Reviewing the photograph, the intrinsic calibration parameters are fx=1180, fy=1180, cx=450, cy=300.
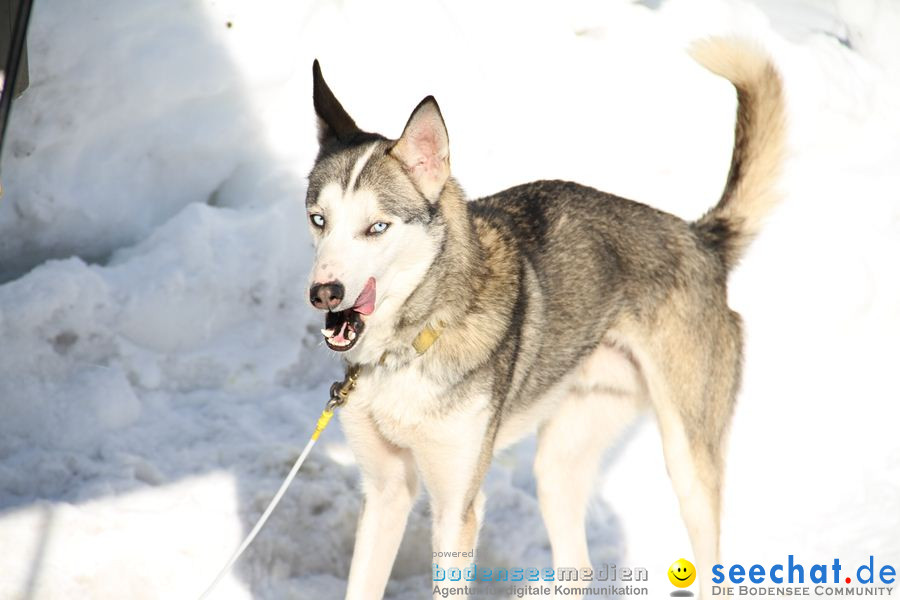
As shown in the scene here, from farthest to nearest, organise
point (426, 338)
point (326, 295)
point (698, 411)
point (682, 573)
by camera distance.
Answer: point (682, 573)
point (698, 411)
point (426, 338)
point (326, 295)

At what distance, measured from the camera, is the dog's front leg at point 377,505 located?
408 centimetres

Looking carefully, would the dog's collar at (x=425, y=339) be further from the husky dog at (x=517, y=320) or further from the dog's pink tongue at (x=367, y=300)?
the dog's pink tongue at (x=367, y=300)

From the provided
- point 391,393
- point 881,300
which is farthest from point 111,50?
point 881,300

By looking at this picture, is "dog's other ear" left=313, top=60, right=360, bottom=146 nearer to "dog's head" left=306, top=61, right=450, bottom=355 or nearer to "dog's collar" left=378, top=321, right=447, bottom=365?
"dog's head" left=306, top=61, right=450, bottom=355

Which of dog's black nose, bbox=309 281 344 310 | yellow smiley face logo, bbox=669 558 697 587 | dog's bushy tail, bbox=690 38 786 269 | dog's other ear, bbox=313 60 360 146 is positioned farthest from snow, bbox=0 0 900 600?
dog's black nose, bbox=309 281 344 310

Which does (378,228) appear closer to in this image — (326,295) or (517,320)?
(326,295)

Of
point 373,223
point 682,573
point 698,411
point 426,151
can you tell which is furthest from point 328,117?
point 682,573

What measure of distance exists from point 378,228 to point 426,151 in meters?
0.35

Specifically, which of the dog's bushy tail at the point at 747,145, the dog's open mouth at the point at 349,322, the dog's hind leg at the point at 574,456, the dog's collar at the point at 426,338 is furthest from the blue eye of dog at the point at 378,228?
the dog's bushy tail at the point at 747,145

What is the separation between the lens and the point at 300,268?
6410 millimetres

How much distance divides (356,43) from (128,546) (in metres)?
4.03

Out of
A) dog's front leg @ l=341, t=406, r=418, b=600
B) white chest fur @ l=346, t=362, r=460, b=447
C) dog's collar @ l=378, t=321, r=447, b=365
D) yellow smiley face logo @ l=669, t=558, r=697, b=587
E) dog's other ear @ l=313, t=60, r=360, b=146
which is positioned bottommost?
yellow smiley face logo @ l=669, t=558, r=697, b=587

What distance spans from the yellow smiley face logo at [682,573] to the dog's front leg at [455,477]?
4.98 ft

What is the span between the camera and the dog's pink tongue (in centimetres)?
354
